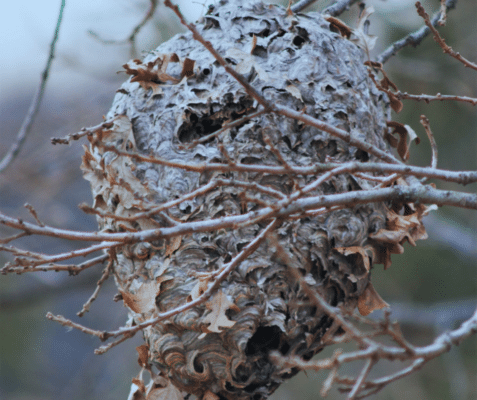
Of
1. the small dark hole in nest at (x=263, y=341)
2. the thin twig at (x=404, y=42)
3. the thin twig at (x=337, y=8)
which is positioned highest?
the thin twig at (x=337, y=8)

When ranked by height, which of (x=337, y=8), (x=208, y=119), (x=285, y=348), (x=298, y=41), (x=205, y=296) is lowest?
(x=285, y=348)

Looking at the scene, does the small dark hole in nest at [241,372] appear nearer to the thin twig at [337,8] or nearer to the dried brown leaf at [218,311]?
the dried brown leaf at [218,311]

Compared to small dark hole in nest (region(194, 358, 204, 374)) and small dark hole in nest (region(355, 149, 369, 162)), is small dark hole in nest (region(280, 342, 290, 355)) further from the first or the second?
small dark hole in nest (region(355, 149, 369, 162))

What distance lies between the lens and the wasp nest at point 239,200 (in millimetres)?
2012

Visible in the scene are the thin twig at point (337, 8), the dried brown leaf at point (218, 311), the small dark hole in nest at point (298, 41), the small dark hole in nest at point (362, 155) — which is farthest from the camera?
the thin twig at point (337, 8)

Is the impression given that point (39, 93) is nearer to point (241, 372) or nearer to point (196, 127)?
point (196, 127)

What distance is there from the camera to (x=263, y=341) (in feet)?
6.95

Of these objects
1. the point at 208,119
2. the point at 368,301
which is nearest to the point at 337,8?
the point at 208,119

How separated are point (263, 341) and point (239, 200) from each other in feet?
2.01

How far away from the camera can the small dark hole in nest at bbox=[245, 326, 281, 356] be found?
2096 mm

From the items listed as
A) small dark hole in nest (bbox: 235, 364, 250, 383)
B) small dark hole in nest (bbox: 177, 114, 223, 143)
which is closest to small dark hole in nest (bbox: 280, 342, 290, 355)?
small dark hole in nest (bbox: 235, 364, 250, 383)

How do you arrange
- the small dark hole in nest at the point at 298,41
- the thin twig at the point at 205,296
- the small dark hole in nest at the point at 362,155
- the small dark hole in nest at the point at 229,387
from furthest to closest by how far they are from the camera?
the small dark hole in nest at the point at 298,41
the small dark hole in nest at the point at 362,155
the small dark hole in nest at the point at 229,387
the thin twig at the point at 205,296

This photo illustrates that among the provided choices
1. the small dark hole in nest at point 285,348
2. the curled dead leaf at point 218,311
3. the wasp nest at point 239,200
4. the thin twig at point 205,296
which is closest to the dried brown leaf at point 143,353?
the wasp nest at point 239,200

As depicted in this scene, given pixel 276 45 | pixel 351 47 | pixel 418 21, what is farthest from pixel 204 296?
pixel 418 21
